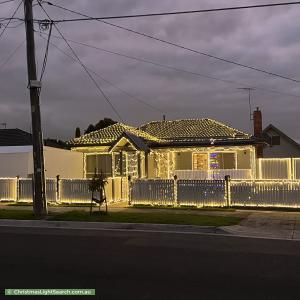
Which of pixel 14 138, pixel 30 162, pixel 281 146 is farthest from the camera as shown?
pixel 281 146

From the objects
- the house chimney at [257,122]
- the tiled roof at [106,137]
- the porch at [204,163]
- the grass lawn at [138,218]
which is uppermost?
the house chimney at [257,122]

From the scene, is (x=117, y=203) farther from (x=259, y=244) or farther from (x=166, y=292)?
(x=166, y=292)

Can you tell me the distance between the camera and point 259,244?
1262 cm

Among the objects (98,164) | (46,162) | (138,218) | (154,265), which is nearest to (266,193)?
(138,218)

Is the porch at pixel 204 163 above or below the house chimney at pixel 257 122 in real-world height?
below

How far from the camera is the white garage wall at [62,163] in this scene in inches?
1041

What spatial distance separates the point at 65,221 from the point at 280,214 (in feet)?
24.8

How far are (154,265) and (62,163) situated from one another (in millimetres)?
18398

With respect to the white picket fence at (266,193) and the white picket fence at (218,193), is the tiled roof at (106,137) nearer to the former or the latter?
the white picket fence at (218,193)

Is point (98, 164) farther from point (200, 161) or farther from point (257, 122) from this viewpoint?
point (257, 122)

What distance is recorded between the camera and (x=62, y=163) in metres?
27.5

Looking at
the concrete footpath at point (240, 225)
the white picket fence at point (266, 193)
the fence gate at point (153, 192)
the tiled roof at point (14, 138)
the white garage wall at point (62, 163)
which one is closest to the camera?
the concrete footpath at point (240, 225)

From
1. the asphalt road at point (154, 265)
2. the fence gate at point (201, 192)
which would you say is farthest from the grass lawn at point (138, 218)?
the fence gate at point (201, 192)

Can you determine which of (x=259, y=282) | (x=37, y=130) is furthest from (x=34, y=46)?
(x=259, y=282)
